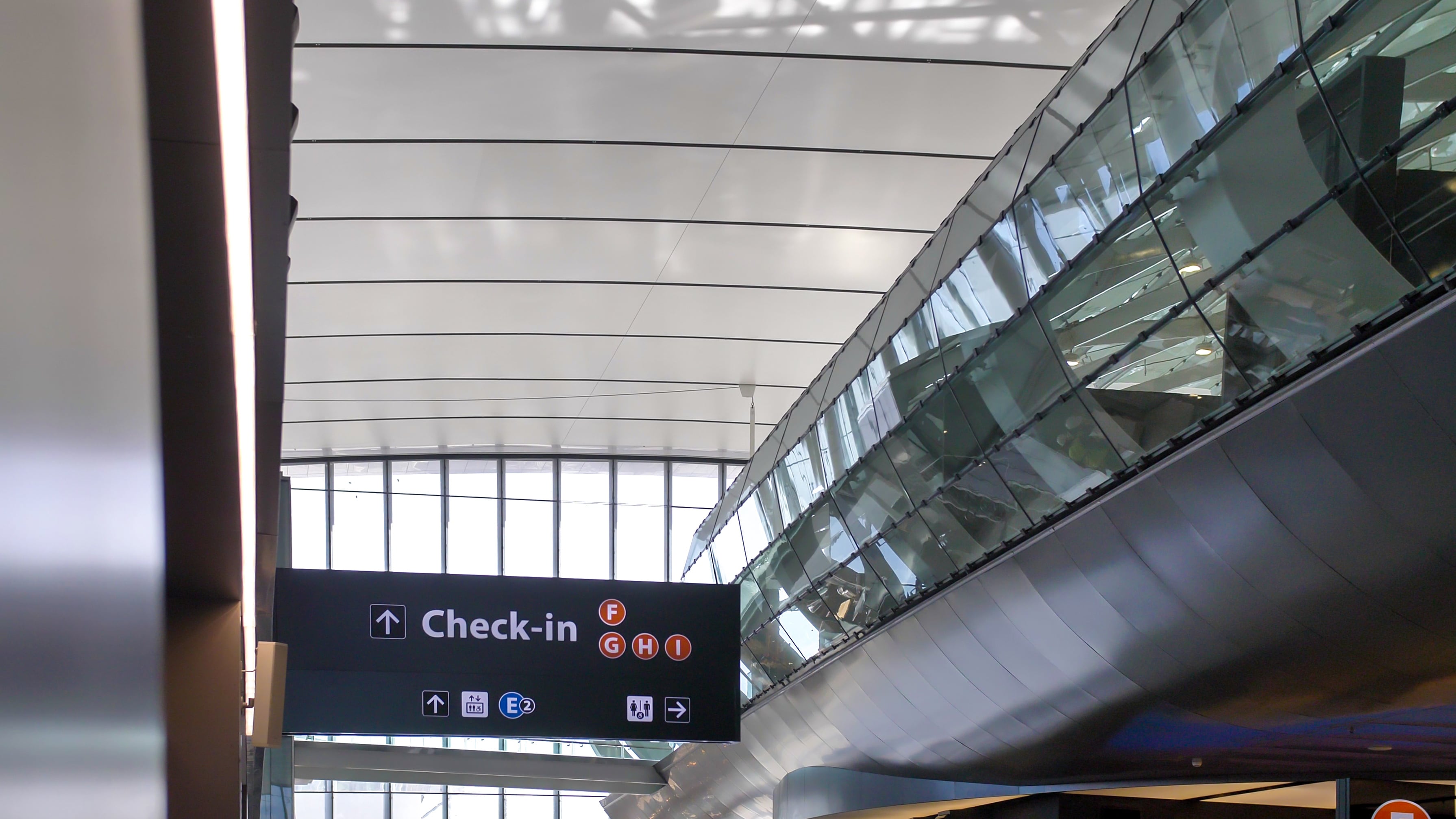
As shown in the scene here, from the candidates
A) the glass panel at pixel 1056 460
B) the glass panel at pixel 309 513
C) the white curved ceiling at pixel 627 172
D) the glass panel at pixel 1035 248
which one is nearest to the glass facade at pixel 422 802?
the glass panel at pixel 309 513

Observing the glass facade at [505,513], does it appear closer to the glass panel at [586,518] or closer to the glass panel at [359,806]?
the glass panel at [586,518]

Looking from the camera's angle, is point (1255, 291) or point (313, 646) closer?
point (1255, 291)

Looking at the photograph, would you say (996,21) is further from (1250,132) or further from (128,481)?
(128,481)

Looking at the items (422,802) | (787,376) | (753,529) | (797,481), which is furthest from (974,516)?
(422,802)

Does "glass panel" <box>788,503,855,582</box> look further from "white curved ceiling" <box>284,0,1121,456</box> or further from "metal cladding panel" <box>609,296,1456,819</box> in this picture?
"white curved ceiling" <box>284,0,1121,456</box>

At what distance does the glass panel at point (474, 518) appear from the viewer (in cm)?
2698

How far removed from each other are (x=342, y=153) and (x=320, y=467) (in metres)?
14.4

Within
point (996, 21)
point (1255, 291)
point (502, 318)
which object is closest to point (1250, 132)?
point (1255, 291)

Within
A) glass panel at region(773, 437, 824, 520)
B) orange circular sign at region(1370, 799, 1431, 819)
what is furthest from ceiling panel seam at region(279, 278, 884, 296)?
orange circular sign at region(1370, 799, 1431, 819)

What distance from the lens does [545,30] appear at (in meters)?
11.6

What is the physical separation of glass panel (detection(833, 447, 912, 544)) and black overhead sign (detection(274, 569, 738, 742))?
174 cm

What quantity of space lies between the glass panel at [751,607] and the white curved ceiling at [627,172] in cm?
361

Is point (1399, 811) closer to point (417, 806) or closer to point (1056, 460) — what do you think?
point (1056, 460)

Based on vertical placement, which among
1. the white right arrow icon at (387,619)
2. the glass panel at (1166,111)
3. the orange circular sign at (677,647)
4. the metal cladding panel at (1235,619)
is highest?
the glass panel at (1166,111)
